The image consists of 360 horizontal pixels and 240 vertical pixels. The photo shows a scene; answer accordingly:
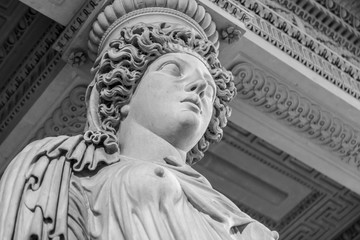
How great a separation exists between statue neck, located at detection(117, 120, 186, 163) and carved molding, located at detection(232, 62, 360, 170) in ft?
3.77

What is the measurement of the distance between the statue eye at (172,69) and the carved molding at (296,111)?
37.9 inches

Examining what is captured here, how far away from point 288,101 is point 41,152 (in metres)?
1.71

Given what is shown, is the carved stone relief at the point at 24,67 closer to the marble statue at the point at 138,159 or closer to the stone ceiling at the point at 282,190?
the marble statue at the point at 138,159

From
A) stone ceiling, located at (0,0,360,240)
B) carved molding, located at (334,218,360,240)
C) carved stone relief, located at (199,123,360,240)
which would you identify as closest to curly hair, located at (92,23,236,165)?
stone ceiling, located at (0,0,360,240)

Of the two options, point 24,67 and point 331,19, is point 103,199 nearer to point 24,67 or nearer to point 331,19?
point 24,67

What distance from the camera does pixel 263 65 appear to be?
3666 millimetres

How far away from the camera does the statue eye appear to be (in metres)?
2.68

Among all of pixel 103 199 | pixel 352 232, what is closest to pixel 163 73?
pixel 103 199

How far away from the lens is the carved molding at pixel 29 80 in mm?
3609

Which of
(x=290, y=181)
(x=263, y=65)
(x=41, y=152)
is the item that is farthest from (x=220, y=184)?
(x=41, y=152)

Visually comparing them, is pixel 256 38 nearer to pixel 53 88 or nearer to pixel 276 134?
pixel 276 134

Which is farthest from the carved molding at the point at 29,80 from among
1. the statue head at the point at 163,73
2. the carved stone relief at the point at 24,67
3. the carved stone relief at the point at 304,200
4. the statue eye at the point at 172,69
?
the carved stone relief at the point at 304,200

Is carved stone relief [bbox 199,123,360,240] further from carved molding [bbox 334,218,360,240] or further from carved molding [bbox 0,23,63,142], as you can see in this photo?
carved molding [bbox 0,23,63,142]

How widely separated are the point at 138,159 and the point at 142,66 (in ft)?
1.25
